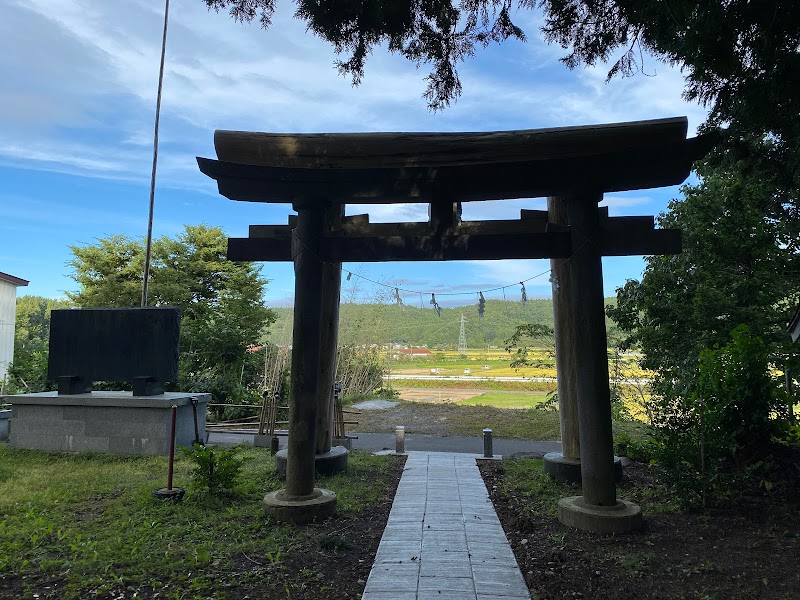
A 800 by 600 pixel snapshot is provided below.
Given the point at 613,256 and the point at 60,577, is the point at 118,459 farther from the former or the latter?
the point at 613,256

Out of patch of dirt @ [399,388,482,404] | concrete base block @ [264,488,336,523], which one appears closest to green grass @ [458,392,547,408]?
patch of dirt @ [399,388,482,404]

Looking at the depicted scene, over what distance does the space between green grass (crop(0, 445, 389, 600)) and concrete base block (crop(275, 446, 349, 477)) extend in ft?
0.59

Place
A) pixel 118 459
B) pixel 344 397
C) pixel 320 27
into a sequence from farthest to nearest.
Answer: pixel 344 397
pixel 118 459
pixel 320 27

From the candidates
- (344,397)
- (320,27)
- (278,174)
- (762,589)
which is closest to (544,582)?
(762,589)

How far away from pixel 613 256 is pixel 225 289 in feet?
58.7

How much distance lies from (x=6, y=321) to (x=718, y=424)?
77.2ft

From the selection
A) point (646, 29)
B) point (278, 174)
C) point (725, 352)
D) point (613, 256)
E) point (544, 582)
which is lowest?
point (544, 582)

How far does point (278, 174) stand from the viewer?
226 inches

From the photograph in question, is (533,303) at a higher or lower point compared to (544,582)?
higher

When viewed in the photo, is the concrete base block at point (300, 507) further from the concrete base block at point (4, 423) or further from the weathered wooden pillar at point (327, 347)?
the concrete base block at point (4, 423)

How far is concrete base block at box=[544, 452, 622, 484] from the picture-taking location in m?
7.21

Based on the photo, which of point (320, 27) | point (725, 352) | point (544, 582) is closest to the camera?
point (544, 582)

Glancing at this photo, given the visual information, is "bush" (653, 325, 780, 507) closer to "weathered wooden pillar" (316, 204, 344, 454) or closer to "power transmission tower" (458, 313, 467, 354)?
"weathered wooden pillar" (316, 204, 344, 454)

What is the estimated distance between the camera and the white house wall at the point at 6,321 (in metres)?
20.5
